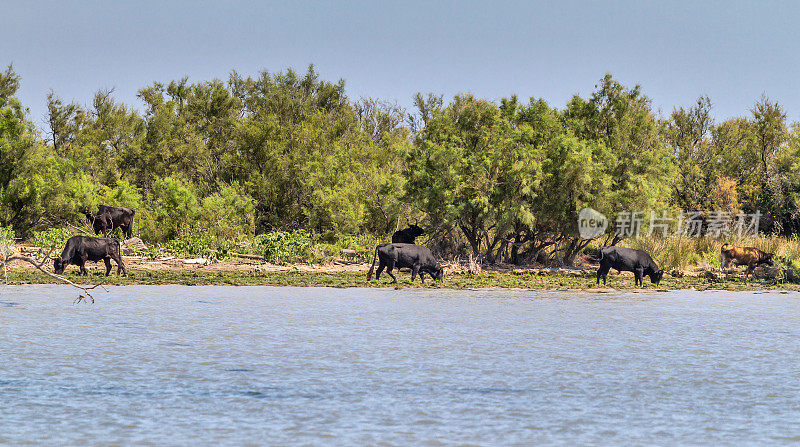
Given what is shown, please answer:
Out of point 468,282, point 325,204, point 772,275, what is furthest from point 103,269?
point 772,275

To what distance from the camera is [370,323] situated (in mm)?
13000

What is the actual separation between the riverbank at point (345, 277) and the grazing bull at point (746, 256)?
1.45 ft

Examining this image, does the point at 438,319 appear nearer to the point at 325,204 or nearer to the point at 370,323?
the point at 370,323

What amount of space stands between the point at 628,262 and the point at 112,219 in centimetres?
1675

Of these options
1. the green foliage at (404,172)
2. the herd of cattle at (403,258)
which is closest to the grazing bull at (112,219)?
the green foliage at (404,172)

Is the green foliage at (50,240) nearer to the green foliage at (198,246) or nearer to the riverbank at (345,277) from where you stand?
the riverbank at (345,277)

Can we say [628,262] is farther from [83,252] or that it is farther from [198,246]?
[83,252]

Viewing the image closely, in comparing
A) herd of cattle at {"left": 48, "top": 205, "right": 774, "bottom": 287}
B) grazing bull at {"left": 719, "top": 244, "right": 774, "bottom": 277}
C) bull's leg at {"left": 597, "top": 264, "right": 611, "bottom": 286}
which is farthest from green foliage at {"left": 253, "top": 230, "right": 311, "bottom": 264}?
grazing bull at {"left": 719, "top": 244, "right": 774, "bottom": 277}

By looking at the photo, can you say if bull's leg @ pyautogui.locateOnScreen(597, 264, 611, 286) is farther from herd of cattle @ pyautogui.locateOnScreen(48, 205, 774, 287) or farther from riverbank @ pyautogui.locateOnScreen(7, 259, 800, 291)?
riverbank @ pyautogui.locateOnScreen(7, 259, 800, 291)

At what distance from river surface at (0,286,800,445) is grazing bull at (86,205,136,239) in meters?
12.2

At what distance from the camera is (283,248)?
2502cm

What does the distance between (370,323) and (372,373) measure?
4.17 metres

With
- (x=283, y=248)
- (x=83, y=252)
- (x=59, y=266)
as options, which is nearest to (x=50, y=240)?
(x=59, y=266)

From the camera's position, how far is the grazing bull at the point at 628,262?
21.2 m
